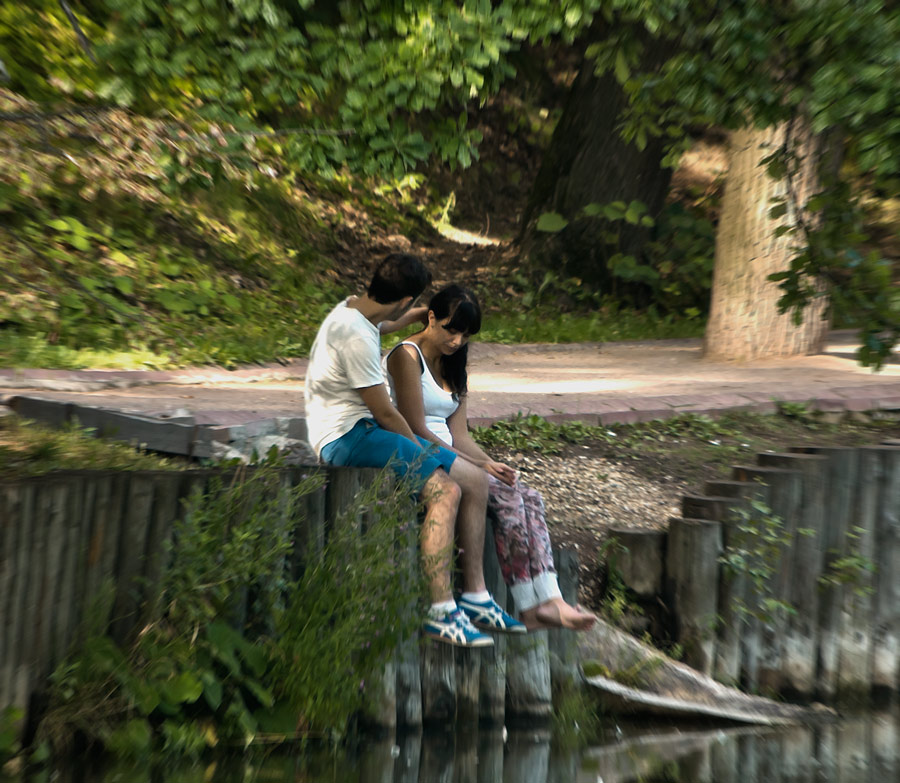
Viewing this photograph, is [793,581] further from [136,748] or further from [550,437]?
[136,748]

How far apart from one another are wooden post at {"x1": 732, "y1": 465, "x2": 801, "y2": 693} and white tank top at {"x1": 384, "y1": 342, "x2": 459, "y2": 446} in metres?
1.90

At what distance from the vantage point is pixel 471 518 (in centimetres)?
463

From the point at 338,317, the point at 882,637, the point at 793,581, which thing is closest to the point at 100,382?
the point at 338,317

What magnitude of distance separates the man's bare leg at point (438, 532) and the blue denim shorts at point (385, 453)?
6cm

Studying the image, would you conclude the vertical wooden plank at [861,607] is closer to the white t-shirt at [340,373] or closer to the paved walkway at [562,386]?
the paved walkway at [562,386]

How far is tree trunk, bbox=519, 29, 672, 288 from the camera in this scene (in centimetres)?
1370

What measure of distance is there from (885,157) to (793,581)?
2.32 metres

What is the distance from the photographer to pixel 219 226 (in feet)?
37.3

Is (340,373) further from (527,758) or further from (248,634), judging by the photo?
(527,758)

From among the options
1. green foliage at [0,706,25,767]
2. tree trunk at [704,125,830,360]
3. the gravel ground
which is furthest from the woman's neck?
tree trunk at [704,125,830,360]

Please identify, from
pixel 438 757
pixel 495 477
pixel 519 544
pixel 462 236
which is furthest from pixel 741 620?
pixel 462 236

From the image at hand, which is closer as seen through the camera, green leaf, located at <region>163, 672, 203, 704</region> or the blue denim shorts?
green leaf, located at <region>163, 672, 203, 704</region>

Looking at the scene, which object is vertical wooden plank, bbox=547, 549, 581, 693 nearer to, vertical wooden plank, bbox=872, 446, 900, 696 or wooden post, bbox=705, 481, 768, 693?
wooden post, bbox=705, 481, 768, 693

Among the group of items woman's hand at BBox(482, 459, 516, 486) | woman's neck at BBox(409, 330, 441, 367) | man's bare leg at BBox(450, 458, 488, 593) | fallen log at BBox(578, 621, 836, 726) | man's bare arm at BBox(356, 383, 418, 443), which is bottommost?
fallen log at BBox(578, 621, 836, 726)
